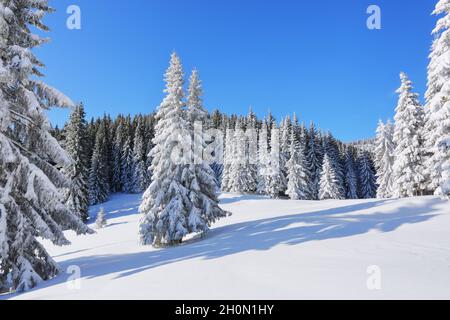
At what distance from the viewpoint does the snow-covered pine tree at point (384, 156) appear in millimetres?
47938

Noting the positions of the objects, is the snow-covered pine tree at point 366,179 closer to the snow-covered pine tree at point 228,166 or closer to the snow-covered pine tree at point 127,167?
the snow-covered pine tree at point 228,166

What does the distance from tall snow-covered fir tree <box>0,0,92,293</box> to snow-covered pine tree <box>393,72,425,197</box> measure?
33235 mm

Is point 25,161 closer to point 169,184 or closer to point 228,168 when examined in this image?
point 169,184

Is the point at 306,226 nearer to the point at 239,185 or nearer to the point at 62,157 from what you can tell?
the point at 62,157

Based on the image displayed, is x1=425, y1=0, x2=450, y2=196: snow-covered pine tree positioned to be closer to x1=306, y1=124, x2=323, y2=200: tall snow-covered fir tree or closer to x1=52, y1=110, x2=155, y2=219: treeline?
x1=52, y1=110, x2=155, y2=219: treeline

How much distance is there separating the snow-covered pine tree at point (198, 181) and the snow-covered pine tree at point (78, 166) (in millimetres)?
26658

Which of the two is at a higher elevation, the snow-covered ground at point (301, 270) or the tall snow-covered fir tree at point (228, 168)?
the tall snow-covered fir tree at point (228, 168)

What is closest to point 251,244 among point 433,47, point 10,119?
point 10,119

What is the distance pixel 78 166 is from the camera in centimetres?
4359

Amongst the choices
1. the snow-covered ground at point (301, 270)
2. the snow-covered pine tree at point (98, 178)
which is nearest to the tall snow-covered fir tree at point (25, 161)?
the snow-covered ground at point (301, 270)

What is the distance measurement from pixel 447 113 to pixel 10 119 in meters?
20.7

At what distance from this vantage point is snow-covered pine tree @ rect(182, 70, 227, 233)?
19741 millimetres

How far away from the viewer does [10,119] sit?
10.8 meters

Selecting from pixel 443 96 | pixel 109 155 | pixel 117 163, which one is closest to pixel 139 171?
pixel 117 163
